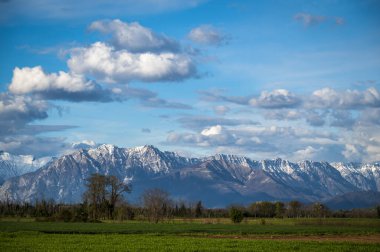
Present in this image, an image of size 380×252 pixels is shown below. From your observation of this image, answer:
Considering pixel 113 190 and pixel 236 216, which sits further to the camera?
pixel 113 190

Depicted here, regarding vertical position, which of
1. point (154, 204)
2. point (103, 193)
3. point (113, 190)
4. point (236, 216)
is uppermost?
point (113, 190)

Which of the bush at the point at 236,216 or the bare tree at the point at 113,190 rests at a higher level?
the bare tree at the point at 113,190

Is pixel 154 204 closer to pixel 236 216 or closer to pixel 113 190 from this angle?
pixel 113 190

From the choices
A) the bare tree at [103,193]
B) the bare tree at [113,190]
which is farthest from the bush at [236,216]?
the bare tree at [113,190]

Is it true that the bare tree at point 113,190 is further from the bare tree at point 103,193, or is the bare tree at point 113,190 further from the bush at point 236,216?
the bush at point 236,216

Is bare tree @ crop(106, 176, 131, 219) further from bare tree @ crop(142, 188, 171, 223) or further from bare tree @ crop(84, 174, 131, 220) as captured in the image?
bare tree @ crop(142, 188, 171, 223)

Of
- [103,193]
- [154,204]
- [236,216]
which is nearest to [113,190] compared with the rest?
[103,193]

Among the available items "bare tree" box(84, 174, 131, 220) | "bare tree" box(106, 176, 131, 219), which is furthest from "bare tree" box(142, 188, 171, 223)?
"bare tree" box(106, 176, 131, 219)

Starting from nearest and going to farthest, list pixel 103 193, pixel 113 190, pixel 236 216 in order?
pixel 236 216 → pixel 103 193 → pixel 113 190

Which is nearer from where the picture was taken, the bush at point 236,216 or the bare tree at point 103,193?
the bush at point 236,216

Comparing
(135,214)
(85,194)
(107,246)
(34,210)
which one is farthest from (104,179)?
(107,246)

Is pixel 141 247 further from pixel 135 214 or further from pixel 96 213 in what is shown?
pixel 135 214

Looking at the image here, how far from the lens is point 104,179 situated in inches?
6398

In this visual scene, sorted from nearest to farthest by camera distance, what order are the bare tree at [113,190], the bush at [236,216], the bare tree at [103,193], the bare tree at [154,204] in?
the bush at [236,216] → the bare tree at [154,204] → the bare tree at [103,193] → the bare tree at [113,190]
